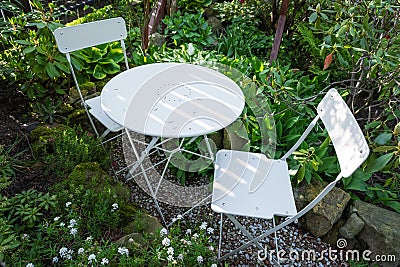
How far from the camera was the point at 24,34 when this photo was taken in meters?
3.37

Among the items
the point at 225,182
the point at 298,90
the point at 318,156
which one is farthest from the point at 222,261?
the point at 298,90

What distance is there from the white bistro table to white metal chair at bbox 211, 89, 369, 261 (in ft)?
1.21

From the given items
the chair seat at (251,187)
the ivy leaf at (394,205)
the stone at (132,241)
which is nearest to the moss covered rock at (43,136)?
the stone at (132,241)

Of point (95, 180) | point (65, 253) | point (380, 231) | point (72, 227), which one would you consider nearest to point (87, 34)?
point (95, 180)

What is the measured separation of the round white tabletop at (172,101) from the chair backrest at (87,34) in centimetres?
47

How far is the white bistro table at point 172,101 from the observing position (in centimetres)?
228

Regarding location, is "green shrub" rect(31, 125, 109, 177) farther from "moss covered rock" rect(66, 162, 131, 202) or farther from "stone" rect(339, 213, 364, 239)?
"stone" rect(339, 213, 364, 239)

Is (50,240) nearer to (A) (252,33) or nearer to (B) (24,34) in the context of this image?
(B) (24,34)

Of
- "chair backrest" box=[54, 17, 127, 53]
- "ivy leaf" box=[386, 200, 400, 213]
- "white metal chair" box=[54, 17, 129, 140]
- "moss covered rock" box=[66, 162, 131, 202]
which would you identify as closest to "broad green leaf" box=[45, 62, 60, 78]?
"white metal chair" box=[54, 17, 129, 140]

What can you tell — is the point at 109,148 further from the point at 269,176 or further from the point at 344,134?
the point at 344,134

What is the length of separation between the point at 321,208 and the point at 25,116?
9.45 ft

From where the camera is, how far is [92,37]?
9.78 ft

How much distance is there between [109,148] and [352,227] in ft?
7.41

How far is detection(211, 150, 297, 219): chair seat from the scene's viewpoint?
2.21 meters
